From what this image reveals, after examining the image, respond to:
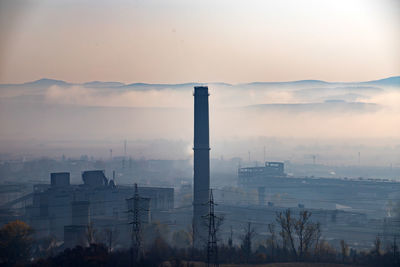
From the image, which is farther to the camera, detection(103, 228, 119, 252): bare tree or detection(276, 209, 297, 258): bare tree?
detection(103, 228, 119, 252): bare tree

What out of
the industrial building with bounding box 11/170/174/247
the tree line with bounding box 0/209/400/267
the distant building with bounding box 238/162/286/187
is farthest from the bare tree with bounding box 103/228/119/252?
the distant building with bounding box 238/162/286/187

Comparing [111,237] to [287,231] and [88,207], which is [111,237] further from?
[287,231]

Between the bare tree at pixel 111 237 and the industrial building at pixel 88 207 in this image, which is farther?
the industrial building at pixel 88 207

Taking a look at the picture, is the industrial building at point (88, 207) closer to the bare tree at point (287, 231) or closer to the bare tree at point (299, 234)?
the bare tree at point (287, 231)

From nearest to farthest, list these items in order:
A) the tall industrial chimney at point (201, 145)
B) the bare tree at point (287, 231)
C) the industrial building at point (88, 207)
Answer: the bare tree at point (287, 231), the tall industrial chimney at point (201, 145), the industrial building at point (88, 207)

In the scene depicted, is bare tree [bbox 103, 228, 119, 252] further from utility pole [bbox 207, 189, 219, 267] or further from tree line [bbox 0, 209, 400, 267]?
utility pole [bbox 207, 189, 219, 267]

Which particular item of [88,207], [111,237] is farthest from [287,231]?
[88,207]

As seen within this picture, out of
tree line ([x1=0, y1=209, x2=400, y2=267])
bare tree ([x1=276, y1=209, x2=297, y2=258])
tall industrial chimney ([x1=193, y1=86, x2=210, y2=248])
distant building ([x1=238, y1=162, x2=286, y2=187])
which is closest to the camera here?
tree line ([x1=0, y1=209, x2=400, y2=267])

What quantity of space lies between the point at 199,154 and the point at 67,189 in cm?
948

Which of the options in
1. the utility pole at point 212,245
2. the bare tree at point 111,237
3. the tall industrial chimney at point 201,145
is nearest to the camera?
the utility pole at point 212,245

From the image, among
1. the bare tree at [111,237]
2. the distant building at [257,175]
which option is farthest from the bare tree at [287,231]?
the distant building at [257,175]

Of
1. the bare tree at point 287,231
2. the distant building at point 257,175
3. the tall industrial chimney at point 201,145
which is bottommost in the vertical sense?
the bare tree at point 287,231

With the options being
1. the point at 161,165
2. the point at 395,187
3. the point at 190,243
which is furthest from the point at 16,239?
the point at 161,165

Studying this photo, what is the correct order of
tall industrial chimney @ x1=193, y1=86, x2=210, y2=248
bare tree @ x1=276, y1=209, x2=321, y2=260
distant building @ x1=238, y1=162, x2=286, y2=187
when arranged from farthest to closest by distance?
distant building @ x1=238, y1=162, x2=286, y2=187 < tall industrial chimney @ x1=193, y1=86, x2=210, y2=248 < bare tree @ x1=276, y1=209, x2=321, y2=260
